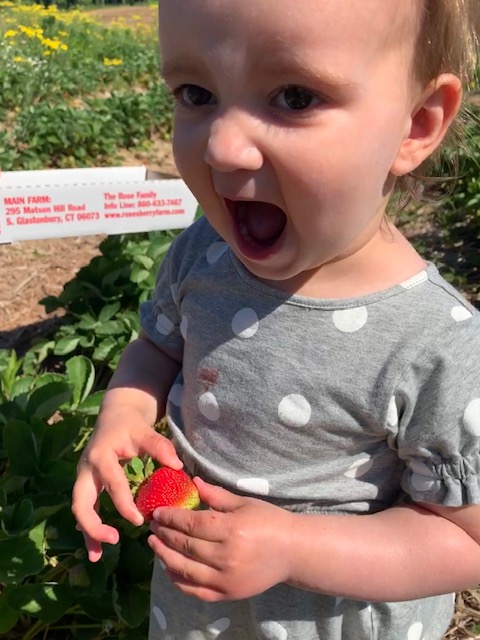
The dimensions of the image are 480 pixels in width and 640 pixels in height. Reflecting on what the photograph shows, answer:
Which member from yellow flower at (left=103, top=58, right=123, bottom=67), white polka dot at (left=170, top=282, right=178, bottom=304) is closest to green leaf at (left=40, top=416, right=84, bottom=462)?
white polka dot at (left=170, top=282, right=178, bottom=304)

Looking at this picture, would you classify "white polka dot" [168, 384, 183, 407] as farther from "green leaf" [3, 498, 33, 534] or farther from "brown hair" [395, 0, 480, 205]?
"brown hair" [395, 0, 480, 205]

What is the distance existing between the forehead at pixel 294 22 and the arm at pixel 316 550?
619mm

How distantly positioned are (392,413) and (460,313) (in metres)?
0.17

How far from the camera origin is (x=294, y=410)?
3.86 ft

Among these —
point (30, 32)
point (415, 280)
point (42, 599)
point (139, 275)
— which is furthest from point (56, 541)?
point (30, 32)

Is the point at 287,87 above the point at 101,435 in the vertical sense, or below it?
above

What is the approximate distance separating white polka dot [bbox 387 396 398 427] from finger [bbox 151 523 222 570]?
0.98ft

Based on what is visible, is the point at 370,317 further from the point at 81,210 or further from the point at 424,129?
the point at 81,210

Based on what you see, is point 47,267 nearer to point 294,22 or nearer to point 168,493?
point 168,493

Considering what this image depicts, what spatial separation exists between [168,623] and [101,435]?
1.31ft

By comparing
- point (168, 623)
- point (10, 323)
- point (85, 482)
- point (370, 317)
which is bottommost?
point (10, 323)

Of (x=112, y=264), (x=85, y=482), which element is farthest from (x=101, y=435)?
(x=112, y=264)

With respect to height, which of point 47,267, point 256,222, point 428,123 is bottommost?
point 47,267

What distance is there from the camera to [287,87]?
92cm
